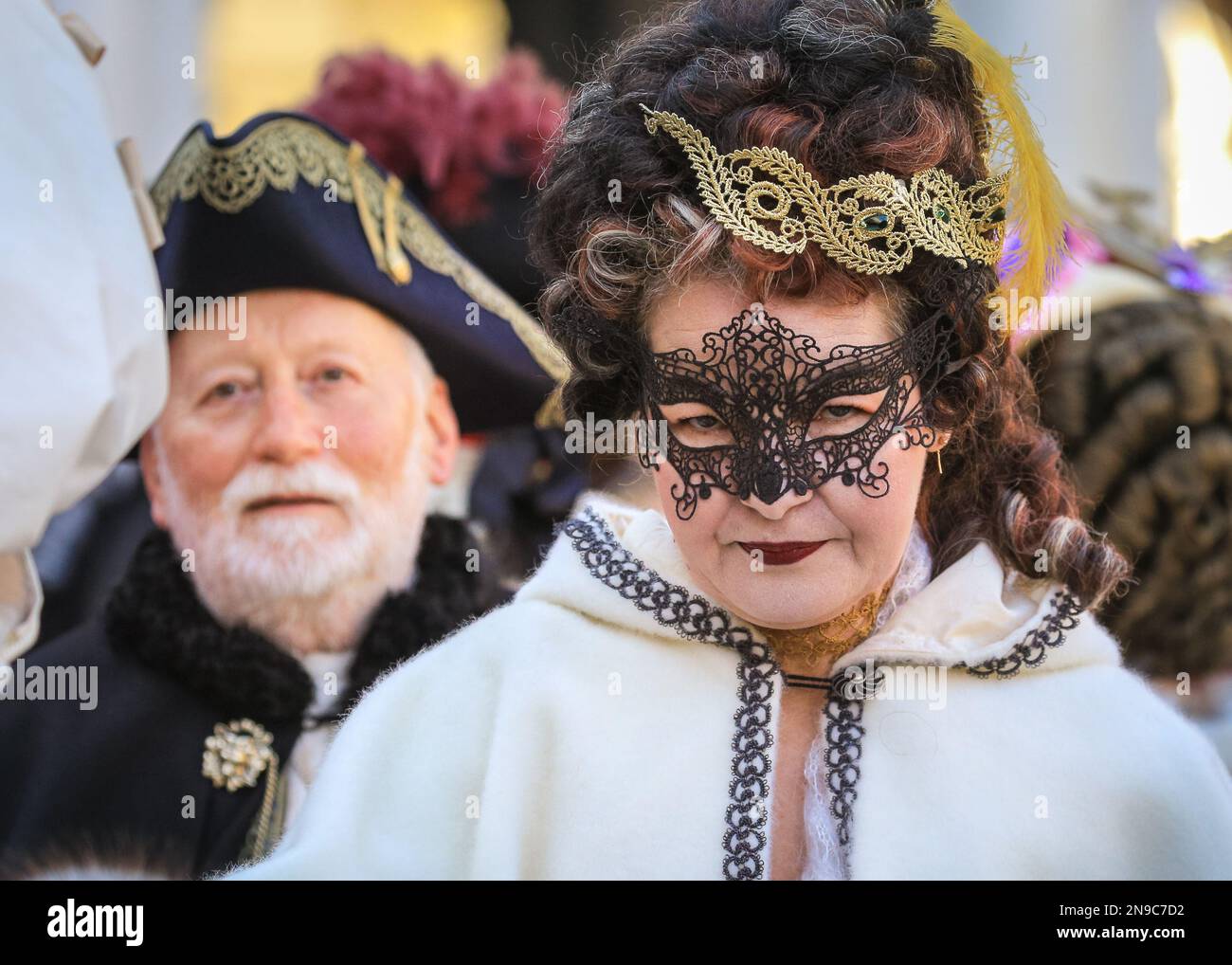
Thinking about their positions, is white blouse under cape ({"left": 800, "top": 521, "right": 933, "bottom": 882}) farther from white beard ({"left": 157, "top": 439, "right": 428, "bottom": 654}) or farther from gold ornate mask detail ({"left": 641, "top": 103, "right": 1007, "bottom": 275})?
white beard ({"left": 157, "top": 439, "right": 428, "bottom": 654})

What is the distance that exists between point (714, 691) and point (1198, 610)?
1501 millimetres

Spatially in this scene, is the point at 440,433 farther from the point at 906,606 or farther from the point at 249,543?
the point at 906,606

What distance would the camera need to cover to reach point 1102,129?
5789 mm

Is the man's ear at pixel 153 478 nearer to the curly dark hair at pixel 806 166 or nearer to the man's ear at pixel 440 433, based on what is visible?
the man's ear at pixel 440 433

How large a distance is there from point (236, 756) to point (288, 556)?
0.41 meters

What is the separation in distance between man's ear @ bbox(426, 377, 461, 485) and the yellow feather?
4.29 feet

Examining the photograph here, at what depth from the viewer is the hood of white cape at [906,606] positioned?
2.34 m

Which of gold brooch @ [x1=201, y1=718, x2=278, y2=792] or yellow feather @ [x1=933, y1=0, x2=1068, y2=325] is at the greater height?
yellow feather @ [x1=933, y1=0, x2=1068, y2=325]

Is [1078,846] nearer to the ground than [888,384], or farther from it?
nearer to the ground

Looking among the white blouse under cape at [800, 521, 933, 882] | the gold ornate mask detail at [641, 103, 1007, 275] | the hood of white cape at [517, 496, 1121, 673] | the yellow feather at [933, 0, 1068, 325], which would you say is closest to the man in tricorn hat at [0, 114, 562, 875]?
the hood of white cape at [517, 496, 1121, 673]

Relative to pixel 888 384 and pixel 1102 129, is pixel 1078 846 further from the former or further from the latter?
pixel 1102 129

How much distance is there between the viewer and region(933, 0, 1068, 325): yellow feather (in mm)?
2303

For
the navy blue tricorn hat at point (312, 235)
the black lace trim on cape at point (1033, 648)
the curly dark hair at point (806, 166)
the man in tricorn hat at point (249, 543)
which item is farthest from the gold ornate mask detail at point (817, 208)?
the man in tricorn hat at point (249, 543)

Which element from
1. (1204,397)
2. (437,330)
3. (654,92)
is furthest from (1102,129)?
(654,92)
